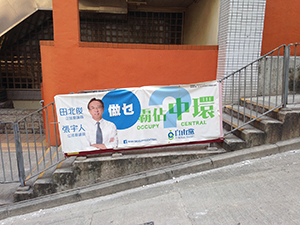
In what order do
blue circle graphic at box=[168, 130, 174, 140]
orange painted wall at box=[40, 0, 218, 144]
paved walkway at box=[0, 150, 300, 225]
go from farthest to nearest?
orange painted wall at box=[40, 0, 218, 144] → blue circle graphic at box=[168, 130, 174, 140] → paved walkway at box=[0, 150, 300, 225]

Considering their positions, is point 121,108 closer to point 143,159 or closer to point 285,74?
point 143,159

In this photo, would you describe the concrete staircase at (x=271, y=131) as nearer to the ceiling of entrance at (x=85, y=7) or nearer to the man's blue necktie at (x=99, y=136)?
the man's blue necktie at (x=99, y=136)

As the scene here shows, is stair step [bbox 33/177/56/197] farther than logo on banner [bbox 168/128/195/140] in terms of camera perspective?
No

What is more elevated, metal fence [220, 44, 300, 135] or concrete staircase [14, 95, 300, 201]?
metal fence [220, 44, 300, 135]

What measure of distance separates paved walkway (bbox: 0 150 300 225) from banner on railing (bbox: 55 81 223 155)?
2.69ft

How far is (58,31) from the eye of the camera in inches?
212

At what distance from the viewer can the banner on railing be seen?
380cm

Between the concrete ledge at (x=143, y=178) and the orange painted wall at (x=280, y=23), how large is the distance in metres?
3.22

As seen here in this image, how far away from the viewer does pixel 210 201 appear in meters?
3.01

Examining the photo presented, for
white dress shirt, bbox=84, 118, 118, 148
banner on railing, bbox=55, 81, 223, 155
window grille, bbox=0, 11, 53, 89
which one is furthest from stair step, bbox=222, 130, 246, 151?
window grille, bbox=0, 11, 53, 89

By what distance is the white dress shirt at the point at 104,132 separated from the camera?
12.6 feet

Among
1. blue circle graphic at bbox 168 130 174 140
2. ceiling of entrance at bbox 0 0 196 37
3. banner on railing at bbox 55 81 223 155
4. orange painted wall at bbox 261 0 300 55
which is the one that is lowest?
blue circle graphic at bbox 168 130 174 140

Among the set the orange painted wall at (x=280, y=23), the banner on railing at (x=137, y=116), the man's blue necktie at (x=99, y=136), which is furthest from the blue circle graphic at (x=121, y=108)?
the orange painted wall at (x=280, y=23)

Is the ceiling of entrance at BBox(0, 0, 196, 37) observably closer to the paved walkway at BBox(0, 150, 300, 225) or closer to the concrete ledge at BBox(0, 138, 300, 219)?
the concrete ledge at BBox(0, 138, 300, 219)
